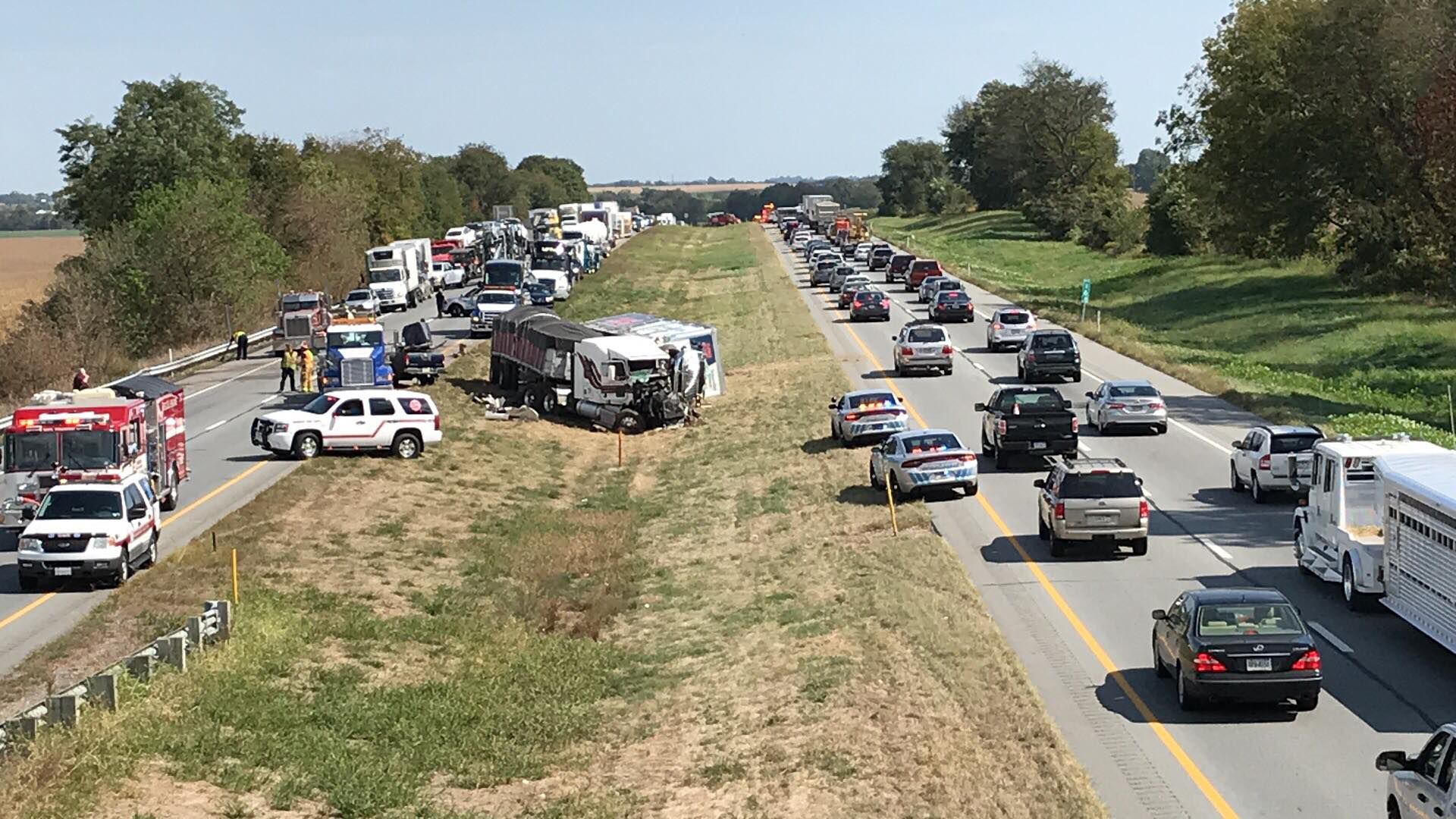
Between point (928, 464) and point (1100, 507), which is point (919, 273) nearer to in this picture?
point (928, 464)

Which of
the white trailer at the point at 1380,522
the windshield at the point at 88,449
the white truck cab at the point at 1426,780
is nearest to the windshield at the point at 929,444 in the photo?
the white trailer at the point at 1380,522

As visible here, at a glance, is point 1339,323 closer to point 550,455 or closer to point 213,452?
point 550,455

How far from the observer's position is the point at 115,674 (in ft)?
68.3

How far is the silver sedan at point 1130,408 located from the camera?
4416 centimetres

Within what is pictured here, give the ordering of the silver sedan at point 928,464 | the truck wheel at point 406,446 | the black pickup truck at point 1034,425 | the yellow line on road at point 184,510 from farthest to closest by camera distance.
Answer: the truck wheel at point 406,446, the black pickup truck at point 1034,425, the silver sedan at point 928,464, the yellow line on road at point 184,510

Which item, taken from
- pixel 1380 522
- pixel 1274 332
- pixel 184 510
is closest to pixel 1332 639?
pixel 1380 522

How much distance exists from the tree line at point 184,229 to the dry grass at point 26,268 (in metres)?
4.66

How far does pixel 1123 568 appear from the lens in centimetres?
2936

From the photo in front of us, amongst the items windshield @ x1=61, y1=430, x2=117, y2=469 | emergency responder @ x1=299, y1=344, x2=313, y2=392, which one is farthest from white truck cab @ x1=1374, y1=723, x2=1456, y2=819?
emergency responder @ x1=299, y1=344, x2=313, y2=392

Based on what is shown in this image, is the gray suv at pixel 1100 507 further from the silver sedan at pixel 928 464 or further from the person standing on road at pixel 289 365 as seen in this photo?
the person standing on road at pixel 289 365

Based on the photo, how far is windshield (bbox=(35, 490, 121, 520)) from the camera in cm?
2820

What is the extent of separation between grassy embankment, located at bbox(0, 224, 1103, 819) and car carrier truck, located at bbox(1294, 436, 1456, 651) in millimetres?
5319

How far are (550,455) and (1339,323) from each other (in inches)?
1381

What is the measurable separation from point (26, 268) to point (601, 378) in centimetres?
10131
